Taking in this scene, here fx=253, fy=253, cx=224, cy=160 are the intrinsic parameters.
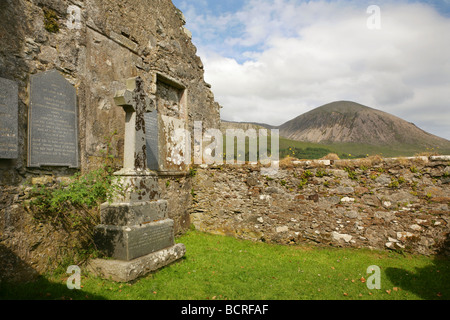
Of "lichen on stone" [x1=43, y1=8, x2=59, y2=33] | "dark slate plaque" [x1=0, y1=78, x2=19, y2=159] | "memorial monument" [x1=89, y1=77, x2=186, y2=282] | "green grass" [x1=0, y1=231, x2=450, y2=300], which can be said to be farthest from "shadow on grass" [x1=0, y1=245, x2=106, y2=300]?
"lichen on stone" [x1=43, y1=8, x2=59, y2=33]

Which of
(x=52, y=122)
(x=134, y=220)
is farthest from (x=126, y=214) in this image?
(x=52, y=122)

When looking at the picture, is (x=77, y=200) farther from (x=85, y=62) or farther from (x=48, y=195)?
(x=85, y=62)

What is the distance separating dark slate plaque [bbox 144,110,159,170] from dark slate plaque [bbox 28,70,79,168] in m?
2.13

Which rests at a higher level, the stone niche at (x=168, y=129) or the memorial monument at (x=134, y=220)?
the stone niche at (x=168, y=129)

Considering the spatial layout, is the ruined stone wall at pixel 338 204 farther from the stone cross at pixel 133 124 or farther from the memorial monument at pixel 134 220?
the stone cross at pixel 133 124

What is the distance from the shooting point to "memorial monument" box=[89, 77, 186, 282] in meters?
4.07

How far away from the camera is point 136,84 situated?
488cm

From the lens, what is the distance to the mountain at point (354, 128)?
49.8m

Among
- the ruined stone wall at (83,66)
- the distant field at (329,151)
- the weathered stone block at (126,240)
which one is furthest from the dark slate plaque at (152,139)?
the distant field at (329,151)

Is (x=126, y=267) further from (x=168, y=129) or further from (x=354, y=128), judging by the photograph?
(x=354, y=128)

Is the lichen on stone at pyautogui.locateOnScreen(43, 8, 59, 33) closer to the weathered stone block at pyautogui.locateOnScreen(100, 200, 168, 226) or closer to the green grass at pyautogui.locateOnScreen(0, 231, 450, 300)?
the weathered stone block at pyautogui.locateOnScreen(100, 200, 168, 226)

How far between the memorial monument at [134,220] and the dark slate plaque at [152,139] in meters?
1.42
